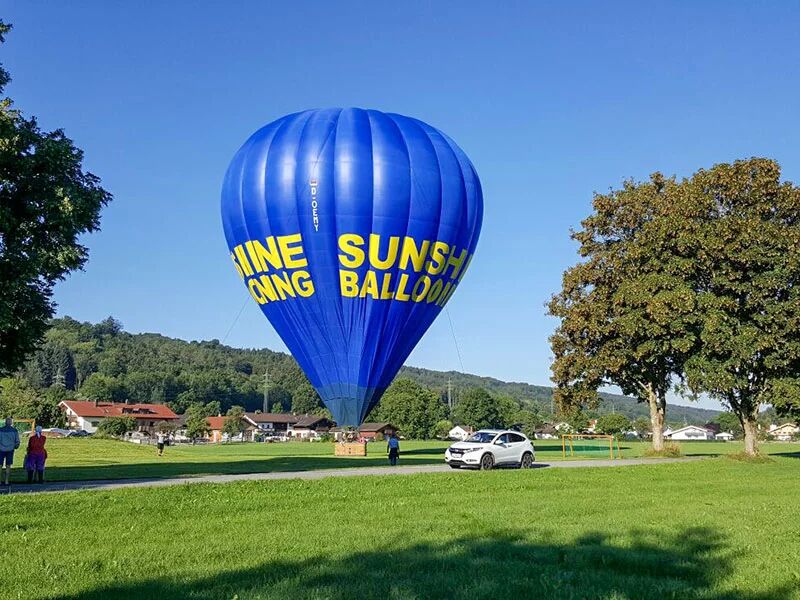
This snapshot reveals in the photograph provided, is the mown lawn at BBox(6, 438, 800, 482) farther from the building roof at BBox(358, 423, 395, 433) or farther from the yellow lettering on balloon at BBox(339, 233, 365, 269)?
the building roof at BBox(358, 423, 395, 433)

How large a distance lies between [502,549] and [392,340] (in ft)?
78.5

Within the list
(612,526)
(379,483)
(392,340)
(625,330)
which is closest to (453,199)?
(392,340)

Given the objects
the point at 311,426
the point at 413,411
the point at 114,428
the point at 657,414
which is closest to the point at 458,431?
the point at 413,411

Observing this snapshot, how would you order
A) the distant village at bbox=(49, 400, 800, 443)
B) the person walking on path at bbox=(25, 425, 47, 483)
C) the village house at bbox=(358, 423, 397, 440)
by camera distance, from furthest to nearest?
the distant village at bbox=(49, 400, 800, 443) → the village house at bbox=(358, 423, 397, 440) → the person walking on path at bbox=(25, 425, 47, 483)

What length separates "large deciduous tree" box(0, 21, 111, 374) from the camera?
80.2 feet

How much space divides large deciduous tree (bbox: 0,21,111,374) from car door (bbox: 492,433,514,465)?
17.9 metres

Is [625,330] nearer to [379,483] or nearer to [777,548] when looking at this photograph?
[379,483]

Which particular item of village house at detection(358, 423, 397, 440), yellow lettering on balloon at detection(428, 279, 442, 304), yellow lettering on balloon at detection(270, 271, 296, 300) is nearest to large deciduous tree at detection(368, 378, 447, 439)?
village house at detection(358, 423, 397, 440)

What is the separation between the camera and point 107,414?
516 ft

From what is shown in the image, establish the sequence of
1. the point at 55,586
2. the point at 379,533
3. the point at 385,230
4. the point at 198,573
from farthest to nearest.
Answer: the point at 385,230 < the point at 379,533 < the point at 198,573 < the point at 55,586

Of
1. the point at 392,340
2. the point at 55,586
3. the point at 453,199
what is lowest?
the point at 55,586

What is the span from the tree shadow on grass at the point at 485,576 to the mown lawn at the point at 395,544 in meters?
0.03

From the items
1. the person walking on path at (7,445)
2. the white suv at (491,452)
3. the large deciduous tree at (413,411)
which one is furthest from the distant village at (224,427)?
the person walking on path at (7,445)

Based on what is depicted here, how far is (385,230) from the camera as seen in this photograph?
33.2 m
